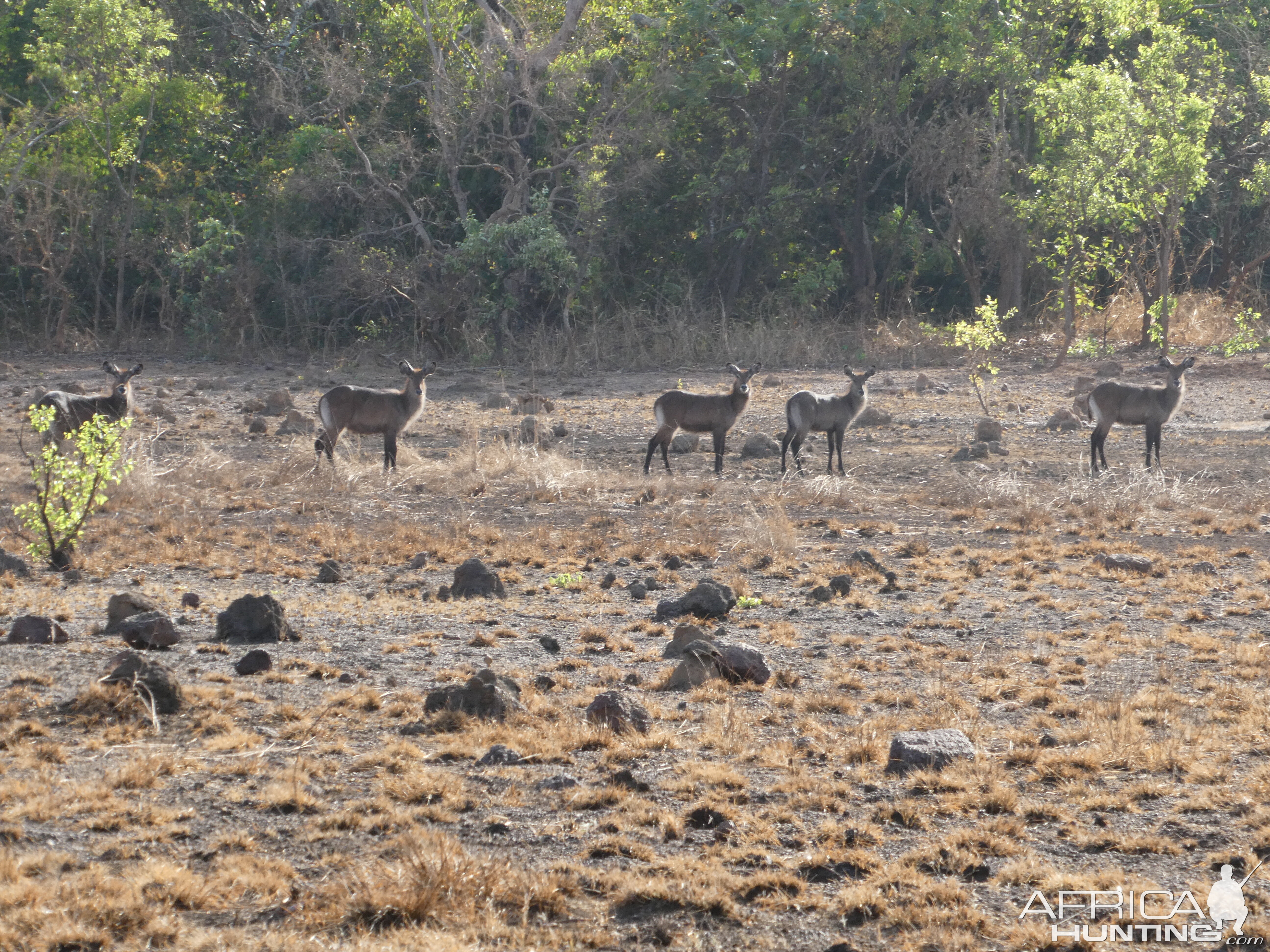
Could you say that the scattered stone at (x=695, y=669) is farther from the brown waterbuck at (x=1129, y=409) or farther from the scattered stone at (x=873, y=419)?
the scattered stone at (x=873, y=419)

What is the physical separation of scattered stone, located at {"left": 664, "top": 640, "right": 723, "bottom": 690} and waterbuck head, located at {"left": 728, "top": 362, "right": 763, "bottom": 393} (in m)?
8.90

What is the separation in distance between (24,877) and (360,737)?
1873 mm

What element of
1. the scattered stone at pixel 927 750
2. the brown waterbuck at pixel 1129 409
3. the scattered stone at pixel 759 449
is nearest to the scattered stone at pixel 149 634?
the scattered stone at pixel 927 750

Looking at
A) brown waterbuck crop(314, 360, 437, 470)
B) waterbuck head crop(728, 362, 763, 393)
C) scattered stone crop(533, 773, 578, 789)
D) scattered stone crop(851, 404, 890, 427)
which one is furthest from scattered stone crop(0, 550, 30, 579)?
scattered stone crop(851, 404, 890, 427)

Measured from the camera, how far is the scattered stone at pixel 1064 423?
718 inches

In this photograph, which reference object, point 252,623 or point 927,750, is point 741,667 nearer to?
point 927,750

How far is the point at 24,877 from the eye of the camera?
4305mm

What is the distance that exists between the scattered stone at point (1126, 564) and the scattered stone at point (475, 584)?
4.71 m

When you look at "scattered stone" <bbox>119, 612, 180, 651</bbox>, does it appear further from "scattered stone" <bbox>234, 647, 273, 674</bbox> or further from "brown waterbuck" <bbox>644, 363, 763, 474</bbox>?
"brown waterbuck" <bbox>644, 363, 763, 474</bbox>

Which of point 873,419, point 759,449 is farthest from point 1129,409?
point 759,449

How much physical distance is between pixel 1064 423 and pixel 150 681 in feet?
48.5

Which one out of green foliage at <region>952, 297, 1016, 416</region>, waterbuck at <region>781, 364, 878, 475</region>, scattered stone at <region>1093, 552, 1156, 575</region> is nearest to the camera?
scattered stone at <region>1093, 552, 1156, 575</region>

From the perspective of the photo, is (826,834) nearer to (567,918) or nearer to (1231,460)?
(567,918)

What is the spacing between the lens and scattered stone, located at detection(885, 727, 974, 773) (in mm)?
5590
